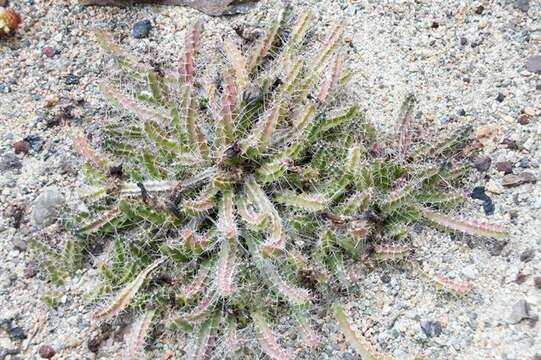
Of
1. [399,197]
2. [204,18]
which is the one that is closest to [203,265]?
[399,197]

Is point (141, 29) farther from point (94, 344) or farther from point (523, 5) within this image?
point (523, 5)

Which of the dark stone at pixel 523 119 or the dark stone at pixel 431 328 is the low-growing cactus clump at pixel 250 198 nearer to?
the dark stone at pixel 431 328

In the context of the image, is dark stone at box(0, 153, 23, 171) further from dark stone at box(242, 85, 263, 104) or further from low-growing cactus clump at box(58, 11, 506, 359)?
dark stone at box(242, 85, 263, 104)

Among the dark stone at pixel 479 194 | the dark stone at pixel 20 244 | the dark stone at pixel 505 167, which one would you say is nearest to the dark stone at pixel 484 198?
the dark stone at pixel 479 194

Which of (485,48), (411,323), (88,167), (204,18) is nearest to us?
(411,323)

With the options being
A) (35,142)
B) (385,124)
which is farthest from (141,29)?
(385,124)

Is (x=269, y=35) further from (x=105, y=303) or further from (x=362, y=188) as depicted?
(x=105, y=303)
